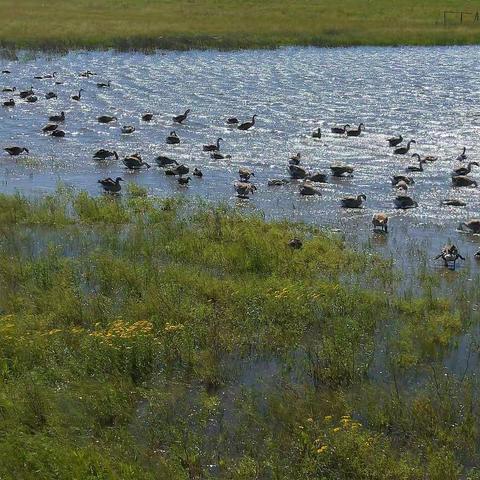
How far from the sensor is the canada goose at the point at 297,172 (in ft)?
86.4

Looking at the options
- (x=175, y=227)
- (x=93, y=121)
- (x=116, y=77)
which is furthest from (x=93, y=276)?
(x=116, y=77)

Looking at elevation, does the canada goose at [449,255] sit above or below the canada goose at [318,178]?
below

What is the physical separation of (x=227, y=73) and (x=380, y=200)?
24.8m

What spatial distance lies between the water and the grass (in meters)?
4.07

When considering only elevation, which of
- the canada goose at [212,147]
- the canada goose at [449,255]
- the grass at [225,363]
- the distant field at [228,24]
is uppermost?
the distant field at [228,24]

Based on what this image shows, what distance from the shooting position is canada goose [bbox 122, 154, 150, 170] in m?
28.1

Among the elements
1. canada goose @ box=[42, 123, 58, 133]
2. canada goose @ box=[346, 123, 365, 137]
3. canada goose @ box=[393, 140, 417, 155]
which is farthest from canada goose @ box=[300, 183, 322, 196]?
canada goose @ box=[42, 123, 58, 133]

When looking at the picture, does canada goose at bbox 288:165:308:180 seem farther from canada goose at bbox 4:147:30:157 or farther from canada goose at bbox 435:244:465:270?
canada goose at bbox 4:147:30:157

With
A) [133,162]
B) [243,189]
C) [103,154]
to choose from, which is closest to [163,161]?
[133,162]

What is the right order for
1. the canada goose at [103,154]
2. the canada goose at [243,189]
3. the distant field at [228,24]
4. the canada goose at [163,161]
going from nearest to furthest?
the canada goose at [243,189] < the canada goose at [163,161] < the canada goose at [103,154] < the distant field at [228,24]

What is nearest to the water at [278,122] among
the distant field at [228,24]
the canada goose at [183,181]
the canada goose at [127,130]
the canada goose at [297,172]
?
the canada goose at [183,181]

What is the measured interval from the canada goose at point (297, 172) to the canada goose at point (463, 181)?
462cm

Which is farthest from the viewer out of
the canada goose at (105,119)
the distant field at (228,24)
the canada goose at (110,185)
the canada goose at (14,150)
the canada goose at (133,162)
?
the distant field at (228,24)

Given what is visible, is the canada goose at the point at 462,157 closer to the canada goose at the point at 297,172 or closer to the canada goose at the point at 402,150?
the canada goose at the point at 402,150
